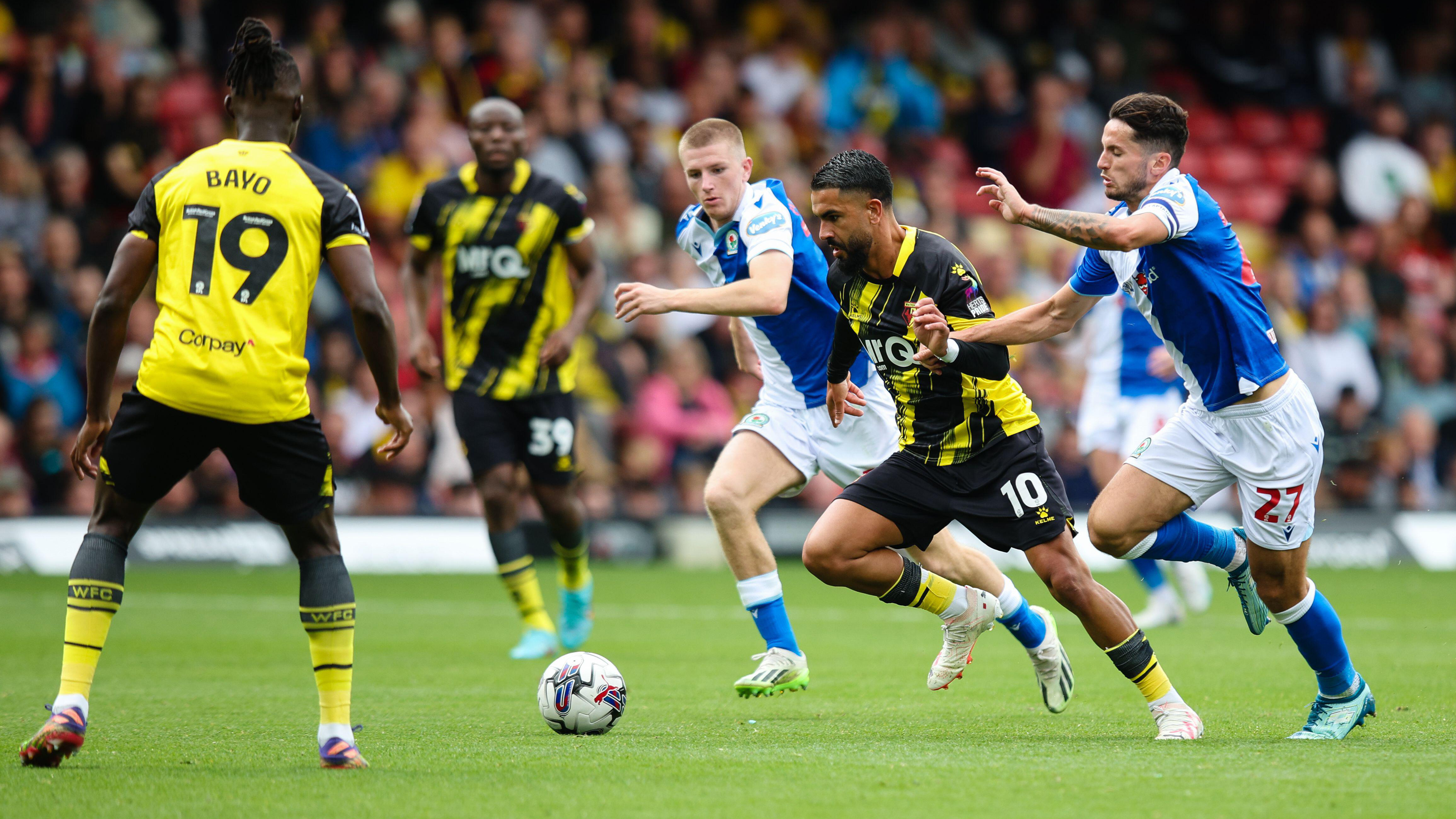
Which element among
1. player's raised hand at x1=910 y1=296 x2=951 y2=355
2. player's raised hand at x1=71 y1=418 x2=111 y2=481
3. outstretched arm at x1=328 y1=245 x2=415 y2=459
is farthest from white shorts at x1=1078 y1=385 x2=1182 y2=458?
player's raised hand at x1=71 y1=418 x2=111 y2=481

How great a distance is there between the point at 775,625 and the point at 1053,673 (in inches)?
50.4

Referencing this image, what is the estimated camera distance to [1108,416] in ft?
35.3

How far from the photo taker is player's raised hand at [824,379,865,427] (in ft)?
22.8

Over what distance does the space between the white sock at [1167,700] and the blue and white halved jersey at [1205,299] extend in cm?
109

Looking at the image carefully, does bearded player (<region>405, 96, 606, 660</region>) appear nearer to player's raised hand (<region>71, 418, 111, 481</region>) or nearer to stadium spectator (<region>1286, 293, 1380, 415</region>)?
player's raised hand (<region>71, 418, 111, 481</region>)

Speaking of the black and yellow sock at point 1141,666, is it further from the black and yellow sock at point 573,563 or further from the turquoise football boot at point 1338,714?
the black and yellow sock at point 573,563

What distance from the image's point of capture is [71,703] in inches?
200

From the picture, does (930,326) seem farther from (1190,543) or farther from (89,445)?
(89,445)

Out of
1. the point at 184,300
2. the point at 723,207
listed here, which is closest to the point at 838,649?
the point at 723,207

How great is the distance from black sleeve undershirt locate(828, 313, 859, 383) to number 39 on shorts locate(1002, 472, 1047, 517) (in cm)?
90

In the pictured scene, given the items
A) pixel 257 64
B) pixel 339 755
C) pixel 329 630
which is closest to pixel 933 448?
pixel 329 630

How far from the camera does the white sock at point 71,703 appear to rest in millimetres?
5074

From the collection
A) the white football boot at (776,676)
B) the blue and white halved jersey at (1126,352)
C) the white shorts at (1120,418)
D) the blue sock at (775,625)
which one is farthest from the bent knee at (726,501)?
the blue and white halved jersey at (1126,352)

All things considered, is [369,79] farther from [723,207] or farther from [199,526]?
[723,207]
